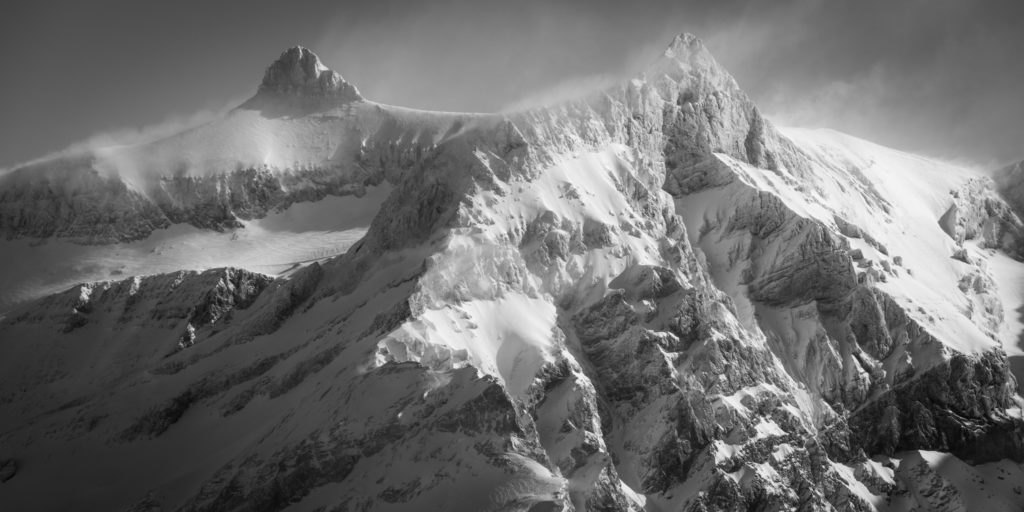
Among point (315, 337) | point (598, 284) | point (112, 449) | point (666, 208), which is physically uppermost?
point (666, 208)

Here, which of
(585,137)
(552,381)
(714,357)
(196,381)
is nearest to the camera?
(552,381)

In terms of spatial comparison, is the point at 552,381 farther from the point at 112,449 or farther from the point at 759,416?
the point at 112,449

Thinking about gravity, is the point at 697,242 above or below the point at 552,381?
above

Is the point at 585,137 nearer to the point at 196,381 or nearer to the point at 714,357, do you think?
the point at 714,357

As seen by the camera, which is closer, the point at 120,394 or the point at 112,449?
the point at 112,449

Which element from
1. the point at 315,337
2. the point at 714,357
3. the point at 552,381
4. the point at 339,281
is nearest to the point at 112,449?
the point at 315,337

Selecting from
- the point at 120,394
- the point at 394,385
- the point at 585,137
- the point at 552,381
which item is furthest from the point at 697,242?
the point at 120,394

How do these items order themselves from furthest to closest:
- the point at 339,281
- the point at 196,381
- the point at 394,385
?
the point at 339,281 → the point at 196,381 → the point at 394,385
